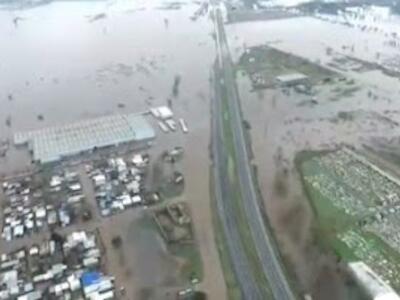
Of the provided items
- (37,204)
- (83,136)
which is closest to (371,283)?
(37,204)

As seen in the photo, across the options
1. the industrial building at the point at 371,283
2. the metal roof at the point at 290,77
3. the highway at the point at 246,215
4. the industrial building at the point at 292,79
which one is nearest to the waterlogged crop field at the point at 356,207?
the industrial building at the point at 371,283

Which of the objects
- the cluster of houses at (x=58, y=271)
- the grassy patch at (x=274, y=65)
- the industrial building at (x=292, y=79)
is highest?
the grassy patch at (x=274, y=65)

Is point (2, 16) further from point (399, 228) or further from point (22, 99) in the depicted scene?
point (399, 228)

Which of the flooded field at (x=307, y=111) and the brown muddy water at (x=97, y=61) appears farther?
the brown muddy water at (x=97, y=61)

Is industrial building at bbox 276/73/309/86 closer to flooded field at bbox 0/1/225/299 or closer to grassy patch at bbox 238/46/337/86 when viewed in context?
grassy patch at bbox 238/46/337/86

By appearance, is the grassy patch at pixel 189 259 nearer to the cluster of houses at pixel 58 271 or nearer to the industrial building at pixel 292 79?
the cluster of houses at pixel 58 271

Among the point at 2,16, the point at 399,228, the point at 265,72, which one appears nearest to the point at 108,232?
the point at 399,228
